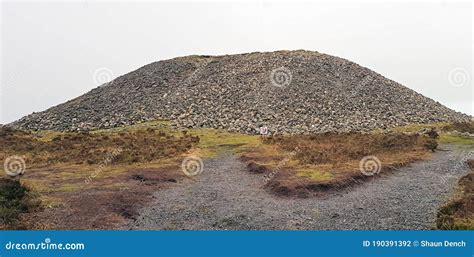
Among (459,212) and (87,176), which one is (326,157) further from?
(87,176)

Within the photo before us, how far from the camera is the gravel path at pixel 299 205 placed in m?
22.9

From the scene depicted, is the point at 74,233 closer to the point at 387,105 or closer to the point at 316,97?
the point at 316,97

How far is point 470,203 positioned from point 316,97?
43471 millimetres

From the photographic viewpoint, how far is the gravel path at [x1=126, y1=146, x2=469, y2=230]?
22938mm

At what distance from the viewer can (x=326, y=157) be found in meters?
38.3

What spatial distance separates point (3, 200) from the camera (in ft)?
87.2
